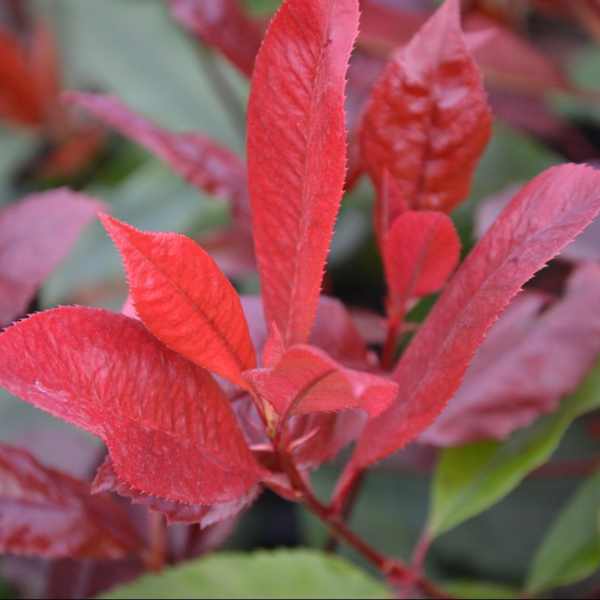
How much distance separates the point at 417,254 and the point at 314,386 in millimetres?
150

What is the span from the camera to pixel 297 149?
0.36 meters

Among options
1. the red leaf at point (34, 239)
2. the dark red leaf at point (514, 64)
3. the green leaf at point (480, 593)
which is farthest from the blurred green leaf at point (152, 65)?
Result: the green leaf at point (480, 593)

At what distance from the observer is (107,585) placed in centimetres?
64

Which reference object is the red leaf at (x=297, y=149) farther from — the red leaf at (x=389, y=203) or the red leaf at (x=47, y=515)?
the red leaf at (x=47, y=515)

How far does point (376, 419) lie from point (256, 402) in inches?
3.0

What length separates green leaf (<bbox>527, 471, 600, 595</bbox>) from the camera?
20.8 inches

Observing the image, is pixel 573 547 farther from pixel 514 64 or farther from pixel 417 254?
pixel 514 64

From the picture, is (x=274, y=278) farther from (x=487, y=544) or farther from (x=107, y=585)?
(x=487, y=544)

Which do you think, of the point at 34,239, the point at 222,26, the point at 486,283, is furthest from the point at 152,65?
the point at 486,283

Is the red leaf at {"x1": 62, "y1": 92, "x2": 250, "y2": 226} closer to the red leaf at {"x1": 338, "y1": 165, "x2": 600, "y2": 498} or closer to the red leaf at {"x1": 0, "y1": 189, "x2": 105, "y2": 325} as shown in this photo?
the red leaf at {"x1": 0, "y1": 189, "x2": 105, "y2": 325}

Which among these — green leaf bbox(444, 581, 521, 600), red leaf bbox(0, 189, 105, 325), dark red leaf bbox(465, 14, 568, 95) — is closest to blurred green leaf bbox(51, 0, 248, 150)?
dark red leaf bbox(465, 14, 568, 95)

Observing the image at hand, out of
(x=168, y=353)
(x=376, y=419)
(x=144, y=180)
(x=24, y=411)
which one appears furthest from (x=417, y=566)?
(x=144, y=180)

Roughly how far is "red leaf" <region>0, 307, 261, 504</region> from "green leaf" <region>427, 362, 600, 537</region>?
0.79ft

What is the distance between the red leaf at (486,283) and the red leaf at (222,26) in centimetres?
36
